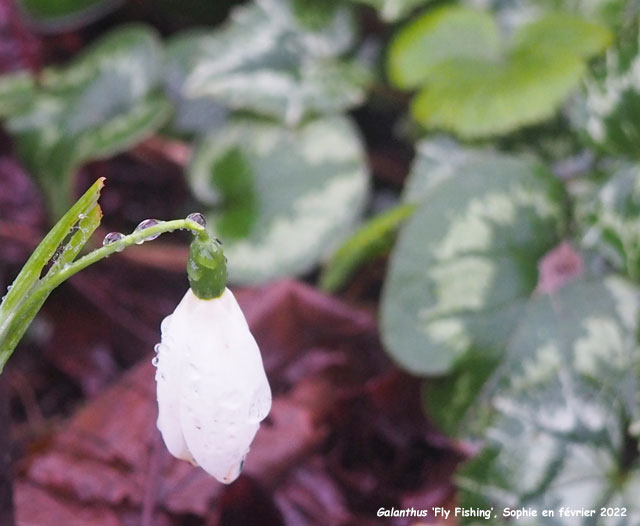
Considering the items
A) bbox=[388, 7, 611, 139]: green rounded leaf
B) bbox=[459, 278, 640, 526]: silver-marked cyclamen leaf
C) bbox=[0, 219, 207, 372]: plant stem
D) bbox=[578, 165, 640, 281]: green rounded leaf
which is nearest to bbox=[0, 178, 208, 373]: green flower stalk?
bbox=[0, 219, 207, 372]: plant stem

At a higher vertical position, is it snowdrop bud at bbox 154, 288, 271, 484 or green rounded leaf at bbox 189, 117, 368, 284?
snowdrop bud at bbox 154, 288, 271, 484

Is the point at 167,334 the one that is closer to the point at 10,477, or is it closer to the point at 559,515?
the point at 10,477

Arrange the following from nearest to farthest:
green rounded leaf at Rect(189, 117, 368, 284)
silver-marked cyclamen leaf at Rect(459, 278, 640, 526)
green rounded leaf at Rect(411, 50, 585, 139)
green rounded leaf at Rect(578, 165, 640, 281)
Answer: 1. silver-marked cyclamen leaf at Rect(459, 278, 640, 526)
2. green rounded leaf at Rect(578, 165, 640, 281)
3. green rounded leaf at Rect(411, 50, 585, 139)
4. green rounded leaf at Rect(189, 117, 368, 284)

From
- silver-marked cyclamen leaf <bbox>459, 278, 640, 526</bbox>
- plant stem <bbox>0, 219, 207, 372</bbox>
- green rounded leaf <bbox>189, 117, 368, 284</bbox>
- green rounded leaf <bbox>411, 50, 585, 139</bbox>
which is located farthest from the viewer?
green rounded leaf <bbox>189, 117, 368, 284</bbox>

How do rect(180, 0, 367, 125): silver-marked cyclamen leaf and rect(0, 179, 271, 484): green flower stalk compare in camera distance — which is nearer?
rect(0, 179, 271, 484): green flower stalk

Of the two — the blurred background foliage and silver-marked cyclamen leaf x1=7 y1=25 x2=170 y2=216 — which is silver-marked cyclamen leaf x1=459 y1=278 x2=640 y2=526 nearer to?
the blurred background foliage

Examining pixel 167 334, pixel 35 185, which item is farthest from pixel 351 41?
pixel 167 334

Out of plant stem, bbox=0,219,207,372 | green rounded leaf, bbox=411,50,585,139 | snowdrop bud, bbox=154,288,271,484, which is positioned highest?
plant stem, bbox=0,219,207,372
